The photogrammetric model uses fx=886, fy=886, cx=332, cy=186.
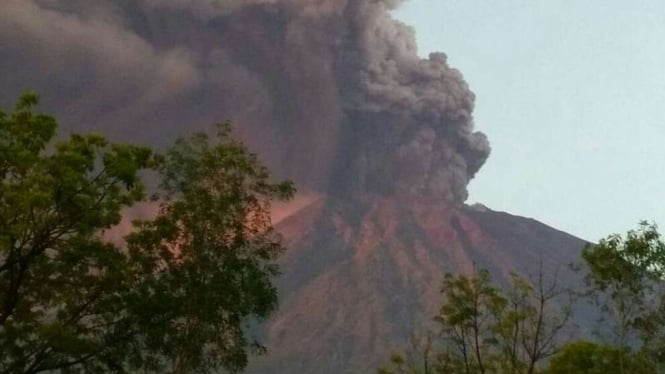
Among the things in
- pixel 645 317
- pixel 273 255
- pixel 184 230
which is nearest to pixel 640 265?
pixel 645 317

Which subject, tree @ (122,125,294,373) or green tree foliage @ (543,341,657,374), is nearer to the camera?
tree @ (122,125,294,373)

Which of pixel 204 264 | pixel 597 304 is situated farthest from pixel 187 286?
pixel 597 304

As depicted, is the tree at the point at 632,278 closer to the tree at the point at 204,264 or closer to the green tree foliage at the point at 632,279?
the green tree foliage at the point at 632,279

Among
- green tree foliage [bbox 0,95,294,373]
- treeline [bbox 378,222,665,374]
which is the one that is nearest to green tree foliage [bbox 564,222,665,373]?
treeline [bbox 378,222,665,374]

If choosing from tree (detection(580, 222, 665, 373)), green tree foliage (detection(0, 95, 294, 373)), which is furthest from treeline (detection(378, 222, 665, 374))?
green tree foliage (detection(0, 95, 294, 373))

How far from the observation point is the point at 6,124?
85.6 feet

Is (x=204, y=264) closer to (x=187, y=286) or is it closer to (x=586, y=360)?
(x=187, y=286)

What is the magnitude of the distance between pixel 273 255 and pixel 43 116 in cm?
933

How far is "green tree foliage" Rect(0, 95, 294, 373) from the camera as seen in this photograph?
27578mm

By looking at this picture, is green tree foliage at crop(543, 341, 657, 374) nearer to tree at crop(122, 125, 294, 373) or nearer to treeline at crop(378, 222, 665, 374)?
treeline at crop(378, 222, 665, 374)

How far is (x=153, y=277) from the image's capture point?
30797mm

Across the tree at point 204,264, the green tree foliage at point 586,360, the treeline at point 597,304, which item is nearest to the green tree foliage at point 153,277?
the tree at point 204,264

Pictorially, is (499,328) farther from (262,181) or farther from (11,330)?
(11,330)

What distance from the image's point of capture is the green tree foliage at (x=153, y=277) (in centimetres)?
2758
